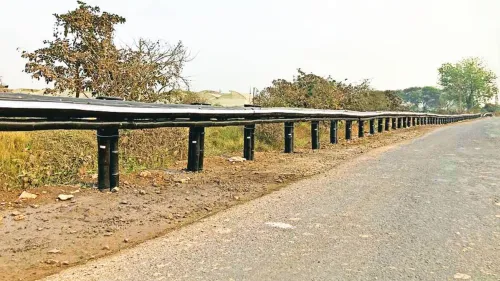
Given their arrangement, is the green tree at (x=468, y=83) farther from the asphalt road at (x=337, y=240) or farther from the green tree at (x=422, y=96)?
the asphalt road at (x=337, y=240)

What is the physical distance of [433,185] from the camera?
577 cm

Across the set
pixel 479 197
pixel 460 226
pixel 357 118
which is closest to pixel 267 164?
pixel 479 197

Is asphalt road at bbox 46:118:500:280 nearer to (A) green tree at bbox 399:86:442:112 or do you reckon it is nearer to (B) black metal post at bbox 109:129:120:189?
(B) black metal post at bbox 109:129:120:189

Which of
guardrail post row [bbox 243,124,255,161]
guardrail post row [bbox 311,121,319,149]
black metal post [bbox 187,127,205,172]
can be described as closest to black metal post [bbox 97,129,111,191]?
black metal post [bbox 187,127,205,172]

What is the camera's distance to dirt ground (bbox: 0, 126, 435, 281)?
320 centimetres

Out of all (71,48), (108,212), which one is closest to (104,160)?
(108,212)

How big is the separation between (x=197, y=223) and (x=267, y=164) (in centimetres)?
400

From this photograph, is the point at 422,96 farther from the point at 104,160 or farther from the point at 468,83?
the point at 104,160

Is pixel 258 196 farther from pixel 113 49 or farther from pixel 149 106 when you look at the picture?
pixel 113 49

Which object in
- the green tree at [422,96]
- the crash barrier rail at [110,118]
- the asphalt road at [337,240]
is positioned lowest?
the asphalt road at [337,240]

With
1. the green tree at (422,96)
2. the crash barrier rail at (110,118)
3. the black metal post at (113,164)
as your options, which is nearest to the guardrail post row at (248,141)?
the crash barrier rail at (110,118)

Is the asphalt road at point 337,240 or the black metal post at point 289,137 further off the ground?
the black metal post at point 289,137

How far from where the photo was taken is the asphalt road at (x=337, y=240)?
2.84 metres

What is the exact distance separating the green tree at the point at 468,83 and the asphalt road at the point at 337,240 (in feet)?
399
